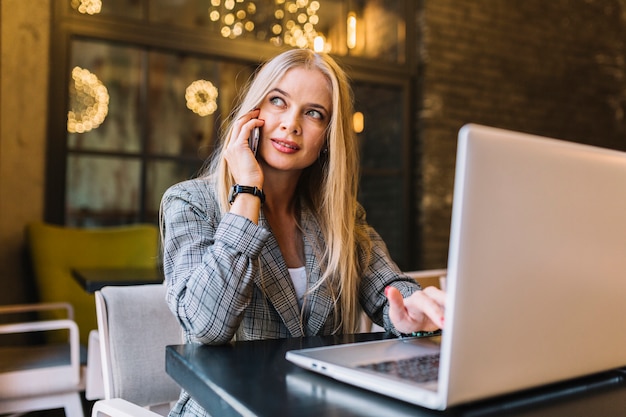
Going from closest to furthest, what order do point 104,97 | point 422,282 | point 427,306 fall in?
point 427,306
point 422,282
point 104,97

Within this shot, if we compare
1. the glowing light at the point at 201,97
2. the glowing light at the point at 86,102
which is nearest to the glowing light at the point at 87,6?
the glowing light at the point at 86,102

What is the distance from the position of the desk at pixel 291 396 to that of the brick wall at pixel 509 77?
3.84m

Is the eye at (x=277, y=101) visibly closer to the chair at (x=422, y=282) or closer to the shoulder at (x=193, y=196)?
the shoulder at (x=193, y=196)

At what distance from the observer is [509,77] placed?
4992 millimetres

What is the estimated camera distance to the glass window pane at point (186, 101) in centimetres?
386

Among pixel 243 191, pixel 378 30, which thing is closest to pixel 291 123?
pixel 243 191

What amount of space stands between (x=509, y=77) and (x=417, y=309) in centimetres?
444

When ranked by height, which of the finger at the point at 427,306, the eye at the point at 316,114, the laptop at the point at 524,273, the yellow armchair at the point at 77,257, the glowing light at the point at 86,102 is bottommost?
the yellow armchair at the point at 77,257

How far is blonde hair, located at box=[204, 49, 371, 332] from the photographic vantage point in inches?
52.3

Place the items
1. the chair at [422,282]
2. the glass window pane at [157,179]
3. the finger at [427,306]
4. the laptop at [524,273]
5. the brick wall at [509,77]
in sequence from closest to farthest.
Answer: the laptop at [524,273] < the finger at [427,306] < the chair at [422,282] < the glass window pane at [157,179] < the brick wall at [509,77]

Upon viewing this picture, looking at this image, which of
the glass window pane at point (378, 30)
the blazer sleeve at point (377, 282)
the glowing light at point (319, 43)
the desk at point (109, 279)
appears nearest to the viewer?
the blazer sleeve at point (377, 282)

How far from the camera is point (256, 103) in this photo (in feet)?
4.44

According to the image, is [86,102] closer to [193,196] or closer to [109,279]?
[109,279]

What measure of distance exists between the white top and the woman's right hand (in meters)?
0.25
